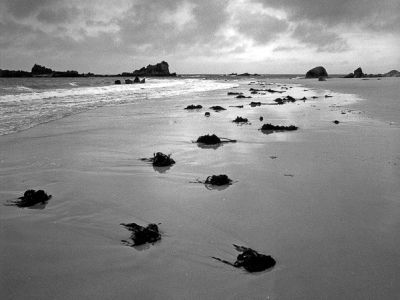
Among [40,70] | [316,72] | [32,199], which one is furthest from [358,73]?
[32,199]

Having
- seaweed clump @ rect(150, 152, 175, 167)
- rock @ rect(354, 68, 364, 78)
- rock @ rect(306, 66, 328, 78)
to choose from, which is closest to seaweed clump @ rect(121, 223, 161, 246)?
seaweed clump @ rect(150, 152, 175, 167)

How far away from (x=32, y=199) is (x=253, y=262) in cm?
313

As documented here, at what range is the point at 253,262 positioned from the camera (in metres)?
2.99

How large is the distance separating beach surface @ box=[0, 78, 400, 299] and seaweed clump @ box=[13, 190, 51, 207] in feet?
0.39

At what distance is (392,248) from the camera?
3203 mm

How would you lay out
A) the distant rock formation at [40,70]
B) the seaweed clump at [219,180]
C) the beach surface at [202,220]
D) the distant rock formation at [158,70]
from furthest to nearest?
the distant rock formation at [158,70]
the distant rock formation at [40,70]
the seaweed clump at [219,180]
the beach surface at [202,220]

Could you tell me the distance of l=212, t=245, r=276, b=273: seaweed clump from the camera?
2965mm

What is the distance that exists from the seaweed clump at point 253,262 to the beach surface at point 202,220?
0.06 m

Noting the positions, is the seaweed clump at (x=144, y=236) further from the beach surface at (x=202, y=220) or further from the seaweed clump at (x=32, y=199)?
the seaweed clump at (x=32, y=199)

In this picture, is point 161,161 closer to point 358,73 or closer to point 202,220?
point 202,220

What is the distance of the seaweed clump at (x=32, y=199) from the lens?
438cm

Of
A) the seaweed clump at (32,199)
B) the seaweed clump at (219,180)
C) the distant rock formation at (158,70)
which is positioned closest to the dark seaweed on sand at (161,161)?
the seaweed clump at (219,180)

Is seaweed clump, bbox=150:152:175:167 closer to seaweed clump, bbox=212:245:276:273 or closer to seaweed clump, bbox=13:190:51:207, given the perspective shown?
seaweed clump, bbox=13:190:51:207

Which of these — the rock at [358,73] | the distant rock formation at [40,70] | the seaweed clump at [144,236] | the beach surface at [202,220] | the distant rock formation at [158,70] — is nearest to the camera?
the beach surface at [202,220]
